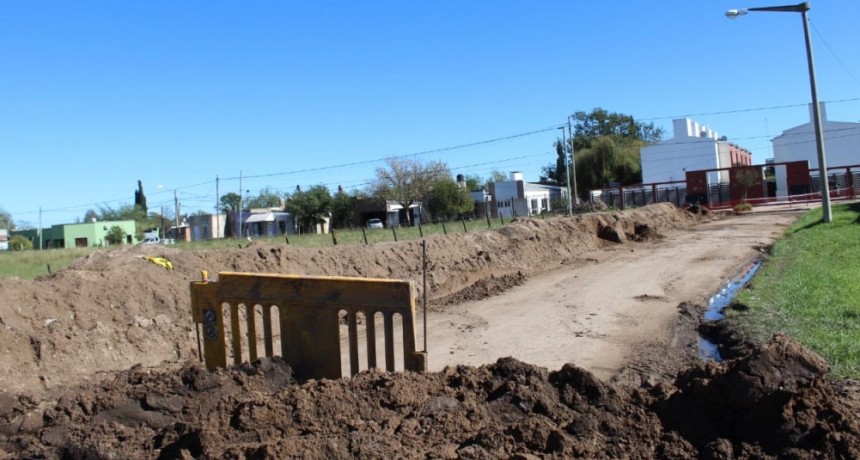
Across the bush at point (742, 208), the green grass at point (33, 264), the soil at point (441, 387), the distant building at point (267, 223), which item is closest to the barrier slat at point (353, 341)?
the soil at point (441, 387)

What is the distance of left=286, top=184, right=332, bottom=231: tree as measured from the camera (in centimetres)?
8156

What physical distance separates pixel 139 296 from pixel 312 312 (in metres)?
5.67

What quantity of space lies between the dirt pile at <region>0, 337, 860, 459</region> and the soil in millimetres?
13

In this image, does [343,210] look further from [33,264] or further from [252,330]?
[252,330]

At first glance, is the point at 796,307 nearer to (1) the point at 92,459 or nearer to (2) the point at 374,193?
(1) the point at 92,459

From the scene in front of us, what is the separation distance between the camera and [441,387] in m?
5.54

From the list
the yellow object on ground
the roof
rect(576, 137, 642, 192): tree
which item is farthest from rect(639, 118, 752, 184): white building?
the yellow object on ground

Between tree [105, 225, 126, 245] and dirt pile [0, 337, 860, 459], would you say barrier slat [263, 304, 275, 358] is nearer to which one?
dirt pile [0, 337, 860, 459]

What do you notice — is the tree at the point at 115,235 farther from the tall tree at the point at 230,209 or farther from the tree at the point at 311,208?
the tree at the point at 311,208

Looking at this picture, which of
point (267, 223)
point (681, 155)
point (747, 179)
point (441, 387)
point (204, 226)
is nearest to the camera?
point (441, 387)

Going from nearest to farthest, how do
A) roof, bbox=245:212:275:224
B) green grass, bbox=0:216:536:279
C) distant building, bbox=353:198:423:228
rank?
1. green grass, bbox=0:216:536:279
2. distant building, bbox=353:198:423:228
3. roof, bbox=245:212:275:224

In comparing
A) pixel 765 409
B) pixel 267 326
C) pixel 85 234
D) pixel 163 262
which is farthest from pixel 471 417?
pixel 85 234

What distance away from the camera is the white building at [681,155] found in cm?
7256

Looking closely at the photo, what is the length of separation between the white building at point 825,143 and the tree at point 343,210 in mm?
44391
